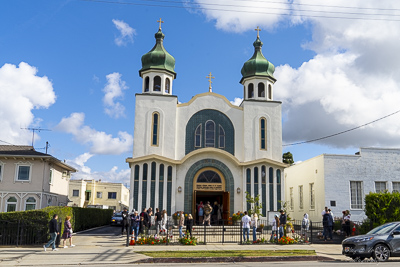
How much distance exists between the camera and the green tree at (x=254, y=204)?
84.1ft

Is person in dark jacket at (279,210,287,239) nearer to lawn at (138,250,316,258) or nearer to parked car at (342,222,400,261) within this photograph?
lawn at (138,250,316,258)

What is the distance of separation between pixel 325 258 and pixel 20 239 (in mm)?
13396

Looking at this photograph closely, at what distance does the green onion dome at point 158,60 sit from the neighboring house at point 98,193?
36378 mm

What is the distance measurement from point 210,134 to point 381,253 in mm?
15814

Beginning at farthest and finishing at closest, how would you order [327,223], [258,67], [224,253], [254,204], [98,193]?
[98,193], [258,67], [254,204], [327,223], [224,253]

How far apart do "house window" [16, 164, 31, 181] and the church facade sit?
8.03 meters

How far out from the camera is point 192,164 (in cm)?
2714

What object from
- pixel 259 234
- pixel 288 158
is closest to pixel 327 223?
pixel 259 234

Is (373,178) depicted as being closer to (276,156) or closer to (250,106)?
(276,156)

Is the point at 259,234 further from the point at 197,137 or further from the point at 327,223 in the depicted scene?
the point at 197,137

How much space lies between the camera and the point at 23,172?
2878 cm

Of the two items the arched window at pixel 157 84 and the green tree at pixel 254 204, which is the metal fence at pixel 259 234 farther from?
the arched window at pixel 157 84

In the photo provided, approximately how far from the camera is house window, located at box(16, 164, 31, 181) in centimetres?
2867

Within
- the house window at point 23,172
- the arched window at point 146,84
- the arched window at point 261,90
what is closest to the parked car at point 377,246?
the arched window at point 261,90
